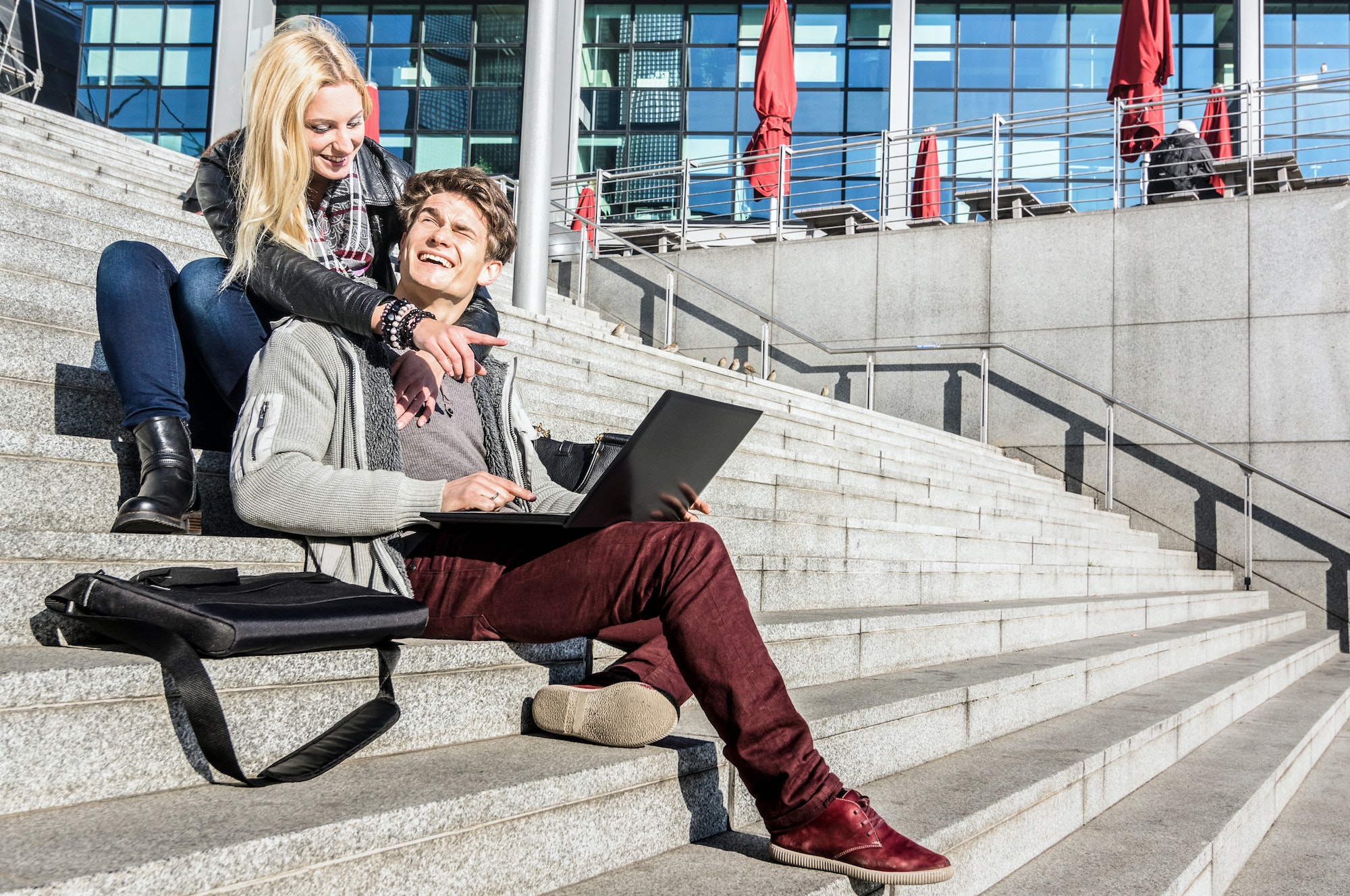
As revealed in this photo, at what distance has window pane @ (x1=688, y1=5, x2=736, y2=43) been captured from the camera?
2092 cm

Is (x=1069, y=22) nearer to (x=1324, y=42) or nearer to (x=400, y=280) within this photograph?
(x=1324, y=42)

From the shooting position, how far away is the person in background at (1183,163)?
35.6ft

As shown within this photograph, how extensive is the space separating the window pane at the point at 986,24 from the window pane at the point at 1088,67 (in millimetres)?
1275

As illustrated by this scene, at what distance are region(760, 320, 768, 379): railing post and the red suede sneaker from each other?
8.83 m

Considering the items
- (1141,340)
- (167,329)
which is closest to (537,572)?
(167,329)

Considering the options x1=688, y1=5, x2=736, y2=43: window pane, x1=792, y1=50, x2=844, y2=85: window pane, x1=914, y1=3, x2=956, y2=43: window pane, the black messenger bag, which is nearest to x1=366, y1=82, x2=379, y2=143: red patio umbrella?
the black messenger bag

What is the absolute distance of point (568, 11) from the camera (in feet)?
66.8

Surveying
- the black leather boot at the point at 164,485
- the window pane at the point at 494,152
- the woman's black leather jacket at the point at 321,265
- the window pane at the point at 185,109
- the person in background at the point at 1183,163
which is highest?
the window pane at the point at 185,109

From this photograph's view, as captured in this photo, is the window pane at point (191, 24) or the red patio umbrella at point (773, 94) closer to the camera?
the red patio umbrella at point (773, 94)

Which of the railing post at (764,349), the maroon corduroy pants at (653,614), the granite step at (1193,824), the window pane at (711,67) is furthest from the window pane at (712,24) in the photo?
the maroon corduroy pants at (653,614)

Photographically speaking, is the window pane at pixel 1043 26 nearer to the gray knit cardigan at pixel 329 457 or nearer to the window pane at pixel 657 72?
the window pane at pixel 657 72

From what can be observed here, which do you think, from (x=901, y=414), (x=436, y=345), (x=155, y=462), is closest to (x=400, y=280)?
(x=436, y=345)

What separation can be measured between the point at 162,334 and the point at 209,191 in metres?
0.37

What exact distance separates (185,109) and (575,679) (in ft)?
71.7
